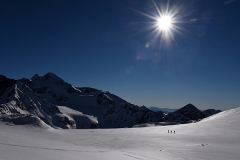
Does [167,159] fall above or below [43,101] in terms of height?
below

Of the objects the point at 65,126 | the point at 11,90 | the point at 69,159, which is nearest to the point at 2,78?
the point at 11,90

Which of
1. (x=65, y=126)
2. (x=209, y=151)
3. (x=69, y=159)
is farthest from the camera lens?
(x=65, y=126)

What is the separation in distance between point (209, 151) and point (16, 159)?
42.7 ft

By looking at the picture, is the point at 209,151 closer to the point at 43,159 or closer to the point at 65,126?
the point at 43,159

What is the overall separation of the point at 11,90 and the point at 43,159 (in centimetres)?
17308

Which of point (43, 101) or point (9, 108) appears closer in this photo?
point (9, 108)

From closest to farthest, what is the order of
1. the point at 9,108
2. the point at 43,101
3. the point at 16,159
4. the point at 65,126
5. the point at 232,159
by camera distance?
the point at 16,159
the point at 232,159
the point at 9,108
the point at 65,126
the point at 43,101

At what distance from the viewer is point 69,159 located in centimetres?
828

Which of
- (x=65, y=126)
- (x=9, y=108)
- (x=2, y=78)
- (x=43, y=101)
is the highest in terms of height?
(x=2, y=78)

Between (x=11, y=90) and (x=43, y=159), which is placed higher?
(x=11, y=90)

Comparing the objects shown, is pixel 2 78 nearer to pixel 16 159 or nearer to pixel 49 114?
pixel 49 114

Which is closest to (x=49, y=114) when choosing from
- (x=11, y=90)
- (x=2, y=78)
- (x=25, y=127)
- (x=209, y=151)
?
(x=11, y=90)

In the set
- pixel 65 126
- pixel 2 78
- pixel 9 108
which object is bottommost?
pixel 65 126

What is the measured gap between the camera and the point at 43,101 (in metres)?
188
